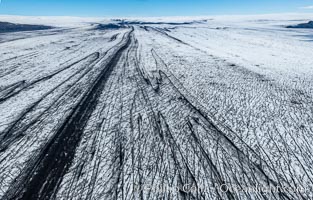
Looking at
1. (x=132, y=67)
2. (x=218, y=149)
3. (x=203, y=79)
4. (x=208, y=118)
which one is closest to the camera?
(x=218, y=149)

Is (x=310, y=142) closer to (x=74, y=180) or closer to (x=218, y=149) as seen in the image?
(x=218, y=149)

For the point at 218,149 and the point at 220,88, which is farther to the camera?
the point at 220,88

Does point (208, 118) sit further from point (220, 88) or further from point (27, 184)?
point (27, 184)

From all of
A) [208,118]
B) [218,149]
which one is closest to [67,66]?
[208,118]

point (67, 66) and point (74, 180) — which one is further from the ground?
point (74, 180)

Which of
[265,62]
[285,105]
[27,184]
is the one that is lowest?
[265,62]

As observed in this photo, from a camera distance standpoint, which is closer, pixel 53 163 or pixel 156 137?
pixel 53 163

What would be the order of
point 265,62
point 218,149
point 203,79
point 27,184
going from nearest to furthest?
1. point 27,184
2. point 218,149
3. point 203,79
4. point 265,62

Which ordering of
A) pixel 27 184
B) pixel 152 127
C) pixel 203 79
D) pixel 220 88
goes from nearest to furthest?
pixel 27 184, pixel 152 127, pixel 220 88, pixel 203 79

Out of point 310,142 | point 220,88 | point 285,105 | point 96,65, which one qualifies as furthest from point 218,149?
point 96,65
